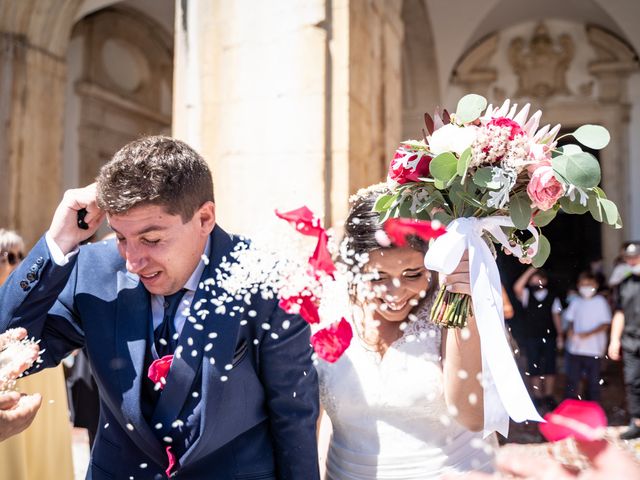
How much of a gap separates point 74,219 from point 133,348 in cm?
41

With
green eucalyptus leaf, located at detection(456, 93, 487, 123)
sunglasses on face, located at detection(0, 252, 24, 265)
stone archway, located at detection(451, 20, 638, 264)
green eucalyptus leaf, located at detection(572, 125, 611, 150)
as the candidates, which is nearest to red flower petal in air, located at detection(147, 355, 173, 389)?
green eucalyptus leaf, located at detection(456, 93, 487, 123)

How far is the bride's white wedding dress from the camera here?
192 cm

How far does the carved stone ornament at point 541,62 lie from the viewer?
40.0ft

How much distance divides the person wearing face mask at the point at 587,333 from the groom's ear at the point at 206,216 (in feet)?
16.2

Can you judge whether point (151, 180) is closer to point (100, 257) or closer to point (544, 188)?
point (100, 257)

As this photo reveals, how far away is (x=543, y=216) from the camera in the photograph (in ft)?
5.33

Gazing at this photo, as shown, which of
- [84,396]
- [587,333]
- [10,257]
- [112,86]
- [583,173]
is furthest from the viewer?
[112,86]

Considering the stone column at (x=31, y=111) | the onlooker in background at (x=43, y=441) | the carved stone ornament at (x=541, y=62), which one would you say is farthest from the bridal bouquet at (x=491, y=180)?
the carved stone ornament at (x=541, y=62)

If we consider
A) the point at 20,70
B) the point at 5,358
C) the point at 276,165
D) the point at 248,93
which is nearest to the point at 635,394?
the point at 276,165

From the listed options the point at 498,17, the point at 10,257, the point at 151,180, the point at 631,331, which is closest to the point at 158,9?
the point at 498,17

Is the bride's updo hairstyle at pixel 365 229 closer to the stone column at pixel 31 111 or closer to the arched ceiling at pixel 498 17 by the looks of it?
the stone column at pixel 31 111

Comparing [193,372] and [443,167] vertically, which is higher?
[443,167]

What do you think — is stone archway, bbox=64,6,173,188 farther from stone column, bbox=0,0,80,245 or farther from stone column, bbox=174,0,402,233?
stone column, bbox=174,0,402,233

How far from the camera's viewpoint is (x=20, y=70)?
7688mm
